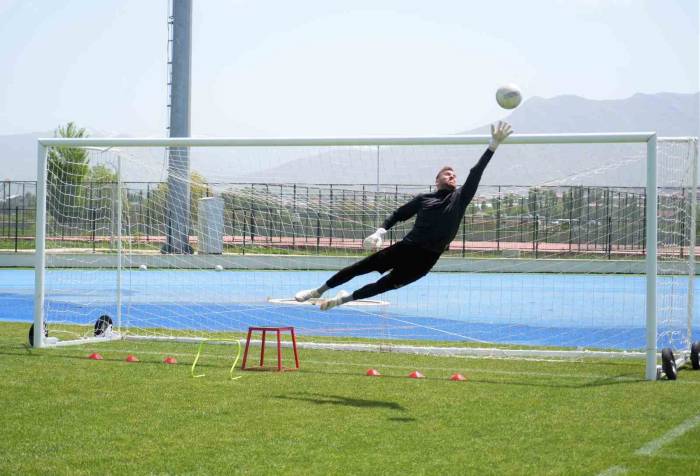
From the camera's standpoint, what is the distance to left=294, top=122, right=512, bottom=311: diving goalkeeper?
10.6 metres

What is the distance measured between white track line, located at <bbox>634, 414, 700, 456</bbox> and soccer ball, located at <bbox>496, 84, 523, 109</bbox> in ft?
15.4

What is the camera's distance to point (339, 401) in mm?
10453

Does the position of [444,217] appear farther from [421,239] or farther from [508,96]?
[508,96]

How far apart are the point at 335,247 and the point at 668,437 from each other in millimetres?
16508

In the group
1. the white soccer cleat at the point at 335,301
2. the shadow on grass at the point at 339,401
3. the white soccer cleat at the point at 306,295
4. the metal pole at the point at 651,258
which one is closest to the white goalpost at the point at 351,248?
the metal pole at the point at 651,258

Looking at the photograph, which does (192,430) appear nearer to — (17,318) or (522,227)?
(17,318)

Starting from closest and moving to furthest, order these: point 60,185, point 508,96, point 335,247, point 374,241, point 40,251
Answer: point 374,241 → point 508,96 → point 40,251 → point 60,185 → point 335,247

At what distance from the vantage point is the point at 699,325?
22.0 meters

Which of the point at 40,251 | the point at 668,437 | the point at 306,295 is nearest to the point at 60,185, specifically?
the point at 40,251

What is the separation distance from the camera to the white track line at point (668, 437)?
789 centimetres

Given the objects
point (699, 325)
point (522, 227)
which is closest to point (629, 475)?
Result: point (699, 325)

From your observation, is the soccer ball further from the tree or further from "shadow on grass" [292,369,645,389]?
the tree

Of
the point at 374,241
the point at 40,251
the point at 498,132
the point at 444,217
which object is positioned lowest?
the point at 40,251

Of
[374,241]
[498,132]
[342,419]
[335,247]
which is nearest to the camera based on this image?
[342,419]
